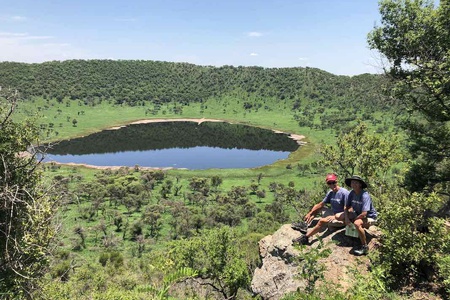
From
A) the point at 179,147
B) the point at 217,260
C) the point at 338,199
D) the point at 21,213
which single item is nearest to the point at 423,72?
the point at 338,199

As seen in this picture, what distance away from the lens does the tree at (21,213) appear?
45.0 feet

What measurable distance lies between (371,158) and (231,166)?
279 ft

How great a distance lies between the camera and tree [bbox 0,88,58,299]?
13.7 meters

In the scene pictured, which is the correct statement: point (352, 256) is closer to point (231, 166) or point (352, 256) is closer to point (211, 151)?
point (231, 166)

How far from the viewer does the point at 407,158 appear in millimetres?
22484

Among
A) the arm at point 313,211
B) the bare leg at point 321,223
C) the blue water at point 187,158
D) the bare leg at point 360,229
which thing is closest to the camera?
the bare leg at point 360,229

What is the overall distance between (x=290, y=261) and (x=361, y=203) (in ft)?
12.4

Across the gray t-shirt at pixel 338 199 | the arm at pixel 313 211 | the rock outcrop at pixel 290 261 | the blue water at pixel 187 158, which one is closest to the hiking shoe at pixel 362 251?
the rock outcrop at pixel 290 261

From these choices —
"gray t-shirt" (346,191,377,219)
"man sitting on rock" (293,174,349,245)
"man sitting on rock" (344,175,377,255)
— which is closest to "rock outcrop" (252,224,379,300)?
"man sitting on rock" (293,174,349,245)

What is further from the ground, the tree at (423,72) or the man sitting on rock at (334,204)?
the tree at (423,72)

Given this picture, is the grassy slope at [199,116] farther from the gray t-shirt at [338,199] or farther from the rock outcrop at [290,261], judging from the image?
the gray t-shirt at [338,199]

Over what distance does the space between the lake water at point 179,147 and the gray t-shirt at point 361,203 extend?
9343 cm

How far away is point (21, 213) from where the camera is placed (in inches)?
559

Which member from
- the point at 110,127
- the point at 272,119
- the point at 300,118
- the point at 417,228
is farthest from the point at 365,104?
the point at 417,228
